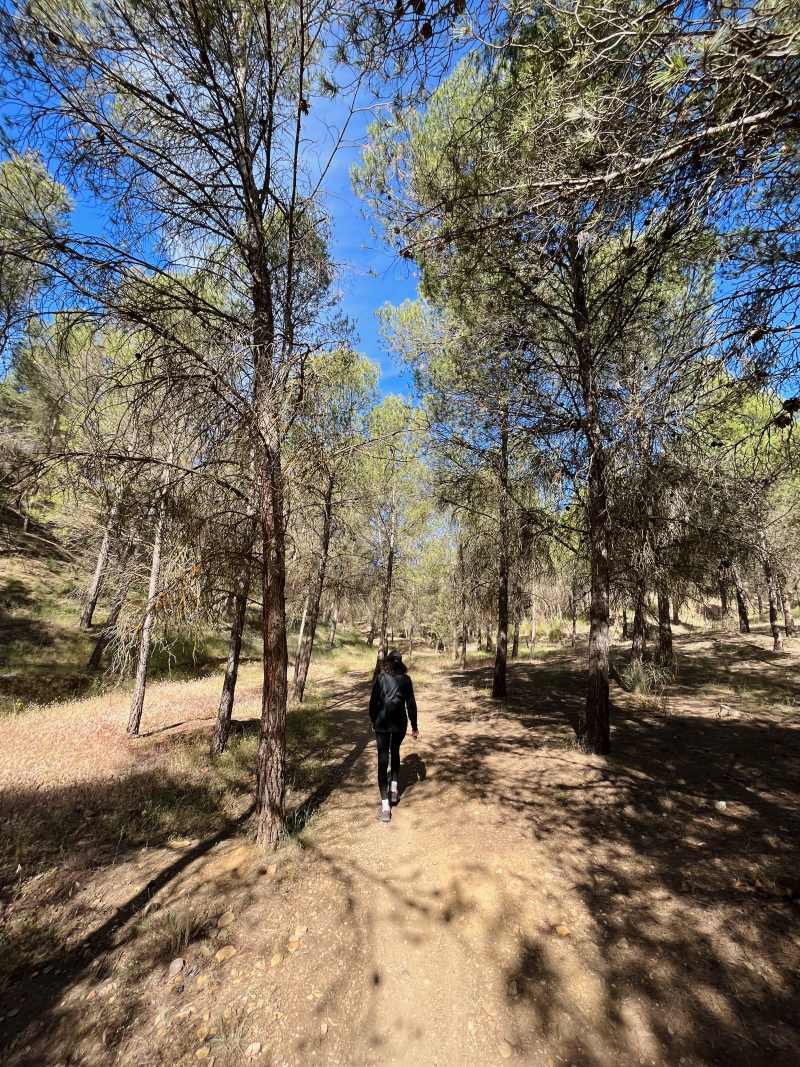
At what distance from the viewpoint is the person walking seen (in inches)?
234

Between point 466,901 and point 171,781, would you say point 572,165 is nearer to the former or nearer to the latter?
point 466,901

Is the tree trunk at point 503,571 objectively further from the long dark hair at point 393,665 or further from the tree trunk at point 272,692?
the tree trunk at point 272,692

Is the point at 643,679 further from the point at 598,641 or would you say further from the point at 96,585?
Answer: the point at 96,585

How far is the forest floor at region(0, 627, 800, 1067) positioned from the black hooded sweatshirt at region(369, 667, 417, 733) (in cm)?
121

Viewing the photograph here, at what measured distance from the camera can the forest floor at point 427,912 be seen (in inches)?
114

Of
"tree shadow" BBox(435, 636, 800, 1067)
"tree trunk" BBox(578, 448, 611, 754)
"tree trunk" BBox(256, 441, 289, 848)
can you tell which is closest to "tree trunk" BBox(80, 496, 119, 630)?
"tree trunk" BBox(256, 441, 289, 848)

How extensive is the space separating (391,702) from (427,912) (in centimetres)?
233

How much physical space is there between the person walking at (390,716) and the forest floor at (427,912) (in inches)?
21.6

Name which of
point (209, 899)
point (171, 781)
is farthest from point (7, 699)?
point (209, 899)

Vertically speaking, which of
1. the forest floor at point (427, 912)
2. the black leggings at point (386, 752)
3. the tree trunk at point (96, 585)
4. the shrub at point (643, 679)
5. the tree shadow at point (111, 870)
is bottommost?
the tree shadow at point (111, 870)

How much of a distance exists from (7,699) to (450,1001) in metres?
15.5

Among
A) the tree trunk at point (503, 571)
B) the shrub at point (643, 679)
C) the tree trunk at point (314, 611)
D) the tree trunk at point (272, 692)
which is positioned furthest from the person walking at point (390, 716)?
the shrub at point (643, 679)

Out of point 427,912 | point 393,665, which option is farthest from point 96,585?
point 427,912

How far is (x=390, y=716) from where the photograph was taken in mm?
5938
